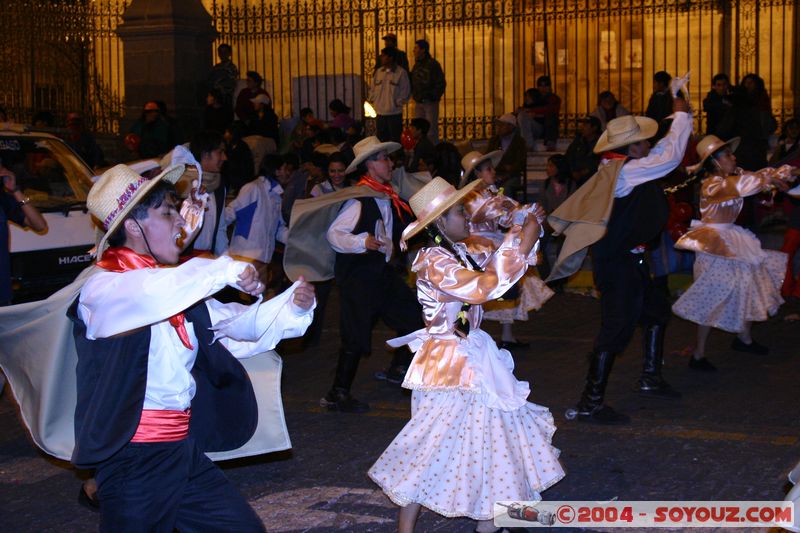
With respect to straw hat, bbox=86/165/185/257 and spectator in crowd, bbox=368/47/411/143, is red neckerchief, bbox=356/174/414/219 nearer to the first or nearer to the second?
straw hat, bbox=86/165/185/257

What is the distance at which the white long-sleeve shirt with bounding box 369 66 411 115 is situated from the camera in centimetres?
Answer: 1708

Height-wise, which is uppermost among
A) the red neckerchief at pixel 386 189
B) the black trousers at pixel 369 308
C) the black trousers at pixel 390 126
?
the black trousers at pixel 390 126

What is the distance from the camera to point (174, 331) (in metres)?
4.44

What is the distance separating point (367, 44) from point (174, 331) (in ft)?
58.0

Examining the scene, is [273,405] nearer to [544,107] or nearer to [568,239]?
[568,239]

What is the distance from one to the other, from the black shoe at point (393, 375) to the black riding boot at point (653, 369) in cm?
177

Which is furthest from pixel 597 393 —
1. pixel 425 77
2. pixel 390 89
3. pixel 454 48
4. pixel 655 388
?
pixel 454 48

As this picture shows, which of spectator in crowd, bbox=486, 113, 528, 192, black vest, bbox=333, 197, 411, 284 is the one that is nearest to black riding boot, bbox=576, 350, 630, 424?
black vest, bbox=333, 197, 411, 284

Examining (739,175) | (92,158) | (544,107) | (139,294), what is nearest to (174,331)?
(139,294)

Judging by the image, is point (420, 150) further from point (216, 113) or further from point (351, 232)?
point (351, 232)

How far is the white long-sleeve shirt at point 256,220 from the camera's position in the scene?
10367 millimetres

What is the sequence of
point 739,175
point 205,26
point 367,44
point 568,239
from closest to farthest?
→ 1. point 568,239
2. point 739,175
3. point 205,26
4. point 367,44

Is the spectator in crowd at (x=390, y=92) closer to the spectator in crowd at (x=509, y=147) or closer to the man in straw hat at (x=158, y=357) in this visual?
the spectator in crowd at (x=509, y=147)

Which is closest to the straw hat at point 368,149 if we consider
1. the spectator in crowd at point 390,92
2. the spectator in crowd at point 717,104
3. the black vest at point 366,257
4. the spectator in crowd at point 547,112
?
the black vest at point 366,257
